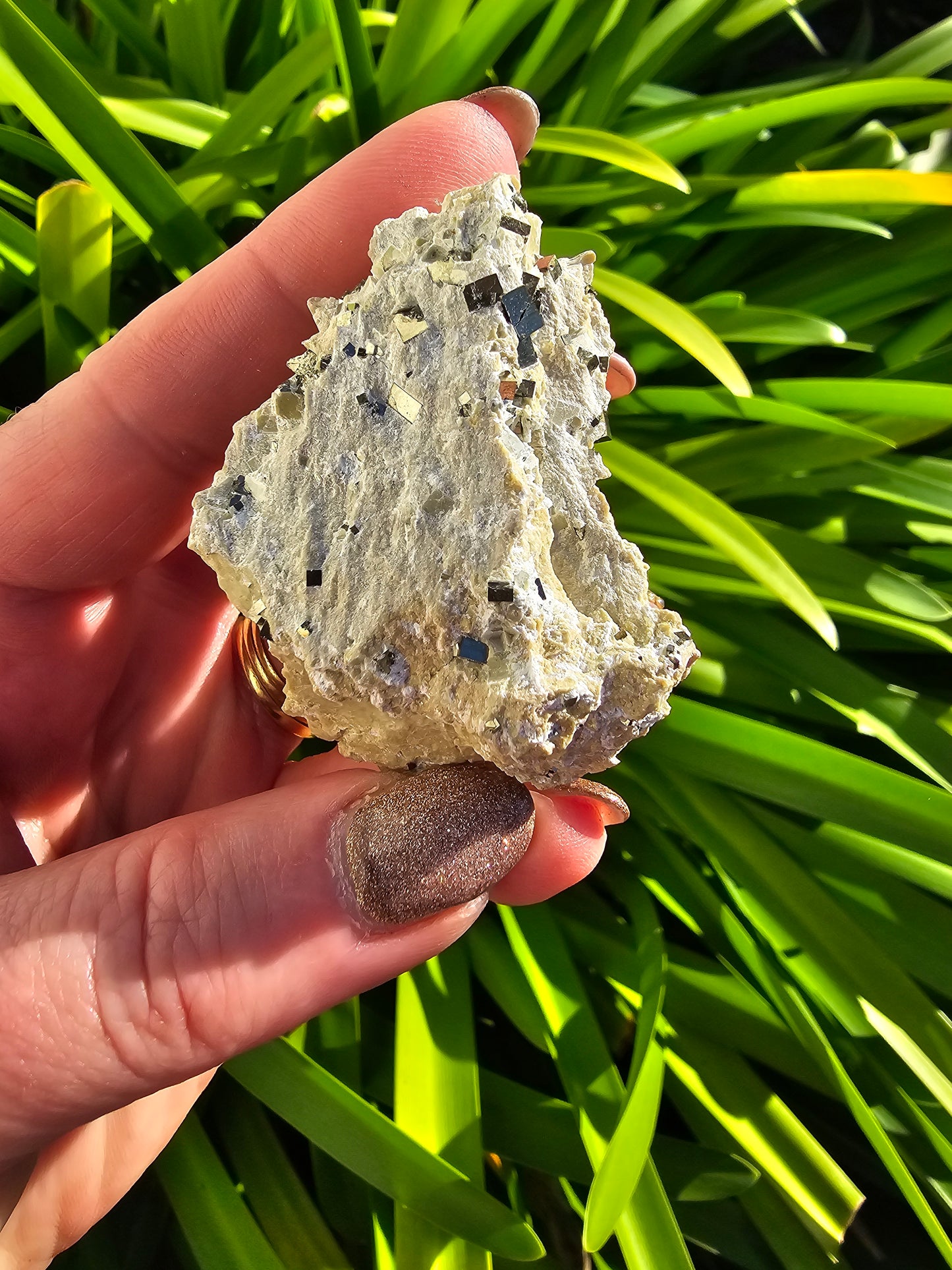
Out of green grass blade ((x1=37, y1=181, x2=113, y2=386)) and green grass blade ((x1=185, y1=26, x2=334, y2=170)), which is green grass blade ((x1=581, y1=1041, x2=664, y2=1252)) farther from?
green grass blade ((x1=185, y1=26, x2=334, y2=170))

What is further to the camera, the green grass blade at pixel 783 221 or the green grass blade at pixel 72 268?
the green grass blade at pixel 783 221

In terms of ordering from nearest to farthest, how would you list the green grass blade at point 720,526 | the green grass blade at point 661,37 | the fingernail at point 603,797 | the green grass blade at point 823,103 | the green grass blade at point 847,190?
the fingernail at point 603,797 → the green grass blade at point 720,526 → the green grass blade at point 847,190 → the green grass blade at point 823,103 → the green grass blade at point 661,37

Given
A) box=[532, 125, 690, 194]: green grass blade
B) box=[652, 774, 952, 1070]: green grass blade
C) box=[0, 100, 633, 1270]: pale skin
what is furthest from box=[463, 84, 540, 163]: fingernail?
box=[652, 774, 952, 1070]: green grass blade

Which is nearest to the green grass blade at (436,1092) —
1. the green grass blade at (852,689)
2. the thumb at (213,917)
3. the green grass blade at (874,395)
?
the thumb at (213,917)

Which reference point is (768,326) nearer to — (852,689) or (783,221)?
(783,221)

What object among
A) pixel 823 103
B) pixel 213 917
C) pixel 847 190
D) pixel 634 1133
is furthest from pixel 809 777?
pixel 823 103

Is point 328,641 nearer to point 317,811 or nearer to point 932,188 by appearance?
point 317,811

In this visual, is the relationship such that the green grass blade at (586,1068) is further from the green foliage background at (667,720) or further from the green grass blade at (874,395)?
the green grass blade at (874,395)

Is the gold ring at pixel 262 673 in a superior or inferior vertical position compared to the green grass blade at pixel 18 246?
inferior

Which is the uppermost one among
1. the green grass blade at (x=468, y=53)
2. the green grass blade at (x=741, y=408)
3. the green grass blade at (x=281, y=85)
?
the green grass blade at (x=281, y=85)
